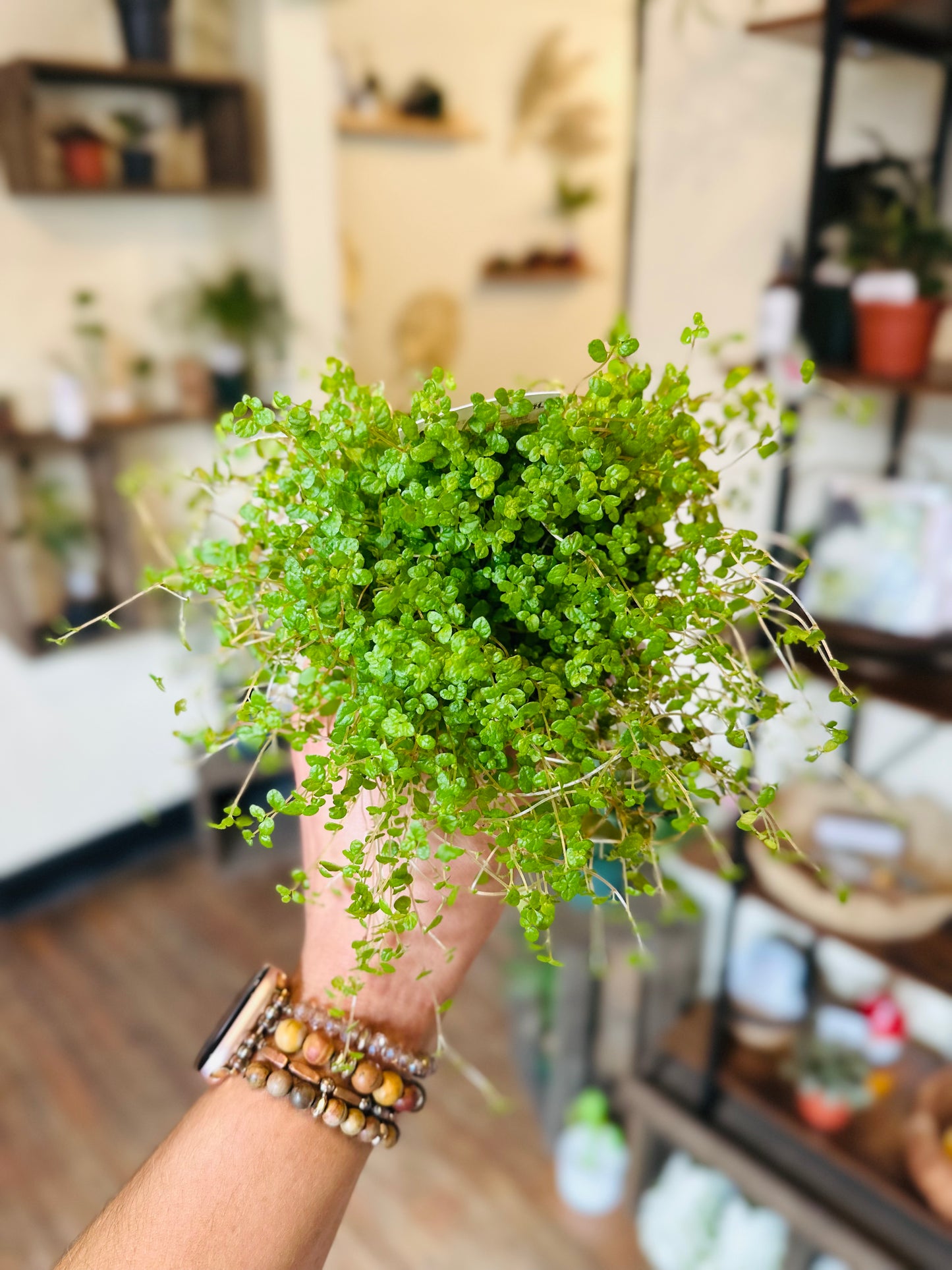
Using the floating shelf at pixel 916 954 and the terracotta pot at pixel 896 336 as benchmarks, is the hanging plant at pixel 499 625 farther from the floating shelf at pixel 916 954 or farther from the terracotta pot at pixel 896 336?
the floating shelf at pixel 916 954

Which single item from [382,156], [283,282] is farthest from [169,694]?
[382,156]

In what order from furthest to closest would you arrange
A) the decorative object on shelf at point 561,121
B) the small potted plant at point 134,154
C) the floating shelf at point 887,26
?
the decorative object on shelf at point 561,121 → the small potted plant at point 134,154 → the floating shelf at point 887,26

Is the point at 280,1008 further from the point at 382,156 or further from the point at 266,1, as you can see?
the point at 382,156

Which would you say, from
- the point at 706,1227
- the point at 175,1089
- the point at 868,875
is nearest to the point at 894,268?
the point at 868,875

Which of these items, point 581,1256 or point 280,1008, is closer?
point 280,1008

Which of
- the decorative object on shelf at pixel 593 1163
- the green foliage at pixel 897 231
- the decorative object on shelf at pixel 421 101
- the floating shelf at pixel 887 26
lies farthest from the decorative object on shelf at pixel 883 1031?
the decorative object on shelf at pixel 421 101

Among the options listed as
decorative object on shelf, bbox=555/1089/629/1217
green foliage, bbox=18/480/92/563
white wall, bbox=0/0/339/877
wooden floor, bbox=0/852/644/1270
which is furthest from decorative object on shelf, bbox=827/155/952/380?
green foliage, bbox=18/480/92/563

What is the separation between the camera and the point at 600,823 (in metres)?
0.63

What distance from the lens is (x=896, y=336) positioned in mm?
1297

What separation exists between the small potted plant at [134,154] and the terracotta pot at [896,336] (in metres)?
1.92

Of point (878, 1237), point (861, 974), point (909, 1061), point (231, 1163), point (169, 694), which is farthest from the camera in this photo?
point (169, 694)

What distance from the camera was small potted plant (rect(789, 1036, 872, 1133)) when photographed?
1611mm

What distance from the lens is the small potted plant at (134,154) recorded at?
94.1 inches

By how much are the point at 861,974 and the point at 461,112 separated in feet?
10.3
